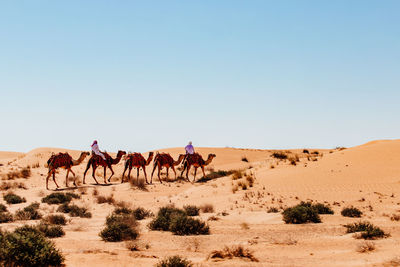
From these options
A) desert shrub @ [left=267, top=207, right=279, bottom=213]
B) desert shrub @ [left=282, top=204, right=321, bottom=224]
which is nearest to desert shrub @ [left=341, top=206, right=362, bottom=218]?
desert shrub @ [left=282, top=204, right=321, bottom=224]

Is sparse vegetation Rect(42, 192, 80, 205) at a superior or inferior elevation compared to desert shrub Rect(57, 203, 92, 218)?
superior

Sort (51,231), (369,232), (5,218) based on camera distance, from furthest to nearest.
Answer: (5,218) → (51,231) → (369,232)

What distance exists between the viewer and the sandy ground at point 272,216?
9430 millimetres

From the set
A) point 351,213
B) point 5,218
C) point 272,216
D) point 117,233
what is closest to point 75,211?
point 5,218

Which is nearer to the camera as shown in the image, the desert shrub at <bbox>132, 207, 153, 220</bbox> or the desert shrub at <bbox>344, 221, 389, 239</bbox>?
the desert shrub at <bbox>344, 221, 389, 239</bbox>

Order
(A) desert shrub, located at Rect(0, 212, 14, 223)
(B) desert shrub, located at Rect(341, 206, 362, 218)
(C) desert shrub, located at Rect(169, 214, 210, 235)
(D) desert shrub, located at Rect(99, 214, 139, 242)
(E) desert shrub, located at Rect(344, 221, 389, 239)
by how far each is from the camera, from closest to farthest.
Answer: (E) desert shrub, located at Rect(344, 221, 389, 239), (D) desert shrub, located at Rect(99, 214, 139, 242), (C) desert shrub, located at Rect(169, 214, 210, 235), (B) desert shrub, located at Rect(341, 206, 362, 218), (A) desert shrub, located at Rect(0, 212, 14, 223)

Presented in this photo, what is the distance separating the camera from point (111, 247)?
10867 mm

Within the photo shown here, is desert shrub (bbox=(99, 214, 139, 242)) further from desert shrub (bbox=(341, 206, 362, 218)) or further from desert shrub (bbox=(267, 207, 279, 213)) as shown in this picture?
desert shrub (bbox=(341, 206, 362, 218))

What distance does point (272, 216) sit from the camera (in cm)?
1533

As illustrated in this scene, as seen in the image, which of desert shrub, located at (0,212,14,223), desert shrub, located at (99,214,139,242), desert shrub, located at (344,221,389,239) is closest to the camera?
desert shrub, located at (344,221,389,239)

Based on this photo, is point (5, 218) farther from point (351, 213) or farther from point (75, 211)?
point (351, 213)

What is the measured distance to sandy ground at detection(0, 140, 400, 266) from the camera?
943 cm

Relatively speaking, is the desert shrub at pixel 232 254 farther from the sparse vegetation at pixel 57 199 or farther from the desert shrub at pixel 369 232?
the sparse vegetation at pixel 57 199

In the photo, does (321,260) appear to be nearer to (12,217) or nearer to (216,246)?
(216,246)
